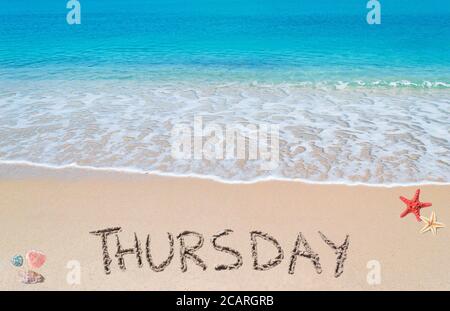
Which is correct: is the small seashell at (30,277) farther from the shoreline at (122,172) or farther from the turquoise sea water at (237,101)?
the turquoise sea water at (237,101)

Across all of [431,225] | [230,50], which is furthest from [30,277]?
[230,50]

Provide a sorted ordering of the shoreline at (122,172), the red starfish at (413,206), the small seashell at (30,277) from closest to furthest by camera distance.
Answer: the small seashell at (30,277)
the red starfish at (413,206)
the shoreline at (122,172)

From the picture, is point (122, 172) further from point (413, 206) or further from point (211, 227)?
point (413, 206)

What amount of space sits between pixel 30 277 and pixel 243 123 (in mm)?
4825

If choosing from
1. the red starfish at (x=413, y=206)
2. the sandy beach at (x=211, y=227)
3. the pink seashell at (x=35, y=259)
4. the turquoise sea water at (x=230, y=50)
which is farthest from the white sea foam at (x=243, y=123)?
the turquoise sea water at (x=230, y=50)

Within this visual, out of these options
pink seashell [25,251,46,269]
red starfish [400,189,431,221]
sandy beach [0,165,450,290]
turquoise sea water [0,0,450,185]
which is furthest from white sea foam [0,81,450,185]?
pink seashell [25,251,46,269]

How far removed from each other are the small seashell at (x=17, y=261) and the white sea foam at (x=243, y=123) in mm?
2073

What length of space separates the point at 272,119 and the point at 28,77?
819cm

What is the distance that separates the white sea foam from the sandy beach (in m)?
0.41

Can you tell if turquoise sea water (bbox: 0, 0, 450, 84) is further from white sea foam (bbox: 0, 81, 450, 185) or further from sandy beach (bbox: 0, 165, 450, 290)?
sandy beach (bbox: 0, 165, 450, 290)

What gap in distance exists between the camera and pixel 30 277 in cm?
337

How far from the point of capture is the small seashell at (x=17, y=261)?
3555 millimetres

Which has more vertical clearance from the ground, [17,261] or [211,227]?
[211,227]
